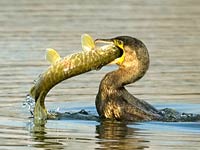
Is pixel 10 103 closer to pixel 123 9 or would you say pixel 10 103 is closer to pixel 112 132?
pixel 112 132

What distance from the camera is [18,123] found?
573 inches

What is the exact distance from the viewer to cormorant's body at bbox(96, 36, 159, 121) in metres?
14.9

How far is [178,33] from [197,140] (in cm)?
1137

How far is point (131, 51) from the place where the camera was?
14875 mm

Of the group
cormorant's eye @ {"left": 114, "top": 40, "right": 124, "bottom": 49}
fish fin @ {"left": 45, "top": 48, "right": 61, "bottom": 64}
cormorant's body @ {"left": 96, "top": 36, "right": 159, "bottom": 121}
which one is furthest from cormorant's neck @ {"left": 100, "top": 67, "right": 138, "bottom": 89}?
fish fin @ {"left": 45, "top": 48, "right": 61, "bottom": 64}

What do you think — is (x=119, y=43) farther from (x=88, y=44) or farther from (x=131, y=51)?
(x=88, y=44)

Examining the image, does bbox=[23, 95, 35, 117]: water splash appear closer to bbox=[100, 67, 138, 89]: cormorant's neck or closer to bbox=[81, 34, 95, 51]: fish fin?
bbox=[100, 67, 138, 89]: cormorant's neck

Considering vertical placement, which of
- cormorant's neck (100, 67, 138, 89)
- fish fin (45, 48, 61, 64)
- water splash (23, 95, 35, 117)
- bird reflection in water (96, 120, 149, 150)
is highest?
fish fin (45, 48, 61, 64)

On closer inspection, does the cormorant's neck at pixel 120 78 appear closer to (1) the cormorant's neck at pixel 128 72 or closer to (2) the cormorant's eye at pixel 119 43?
(1) the cormorant's neck at pixel 128 72

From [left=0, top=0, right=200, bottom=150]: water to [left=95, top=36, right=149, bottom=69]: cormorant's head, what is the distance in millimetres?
853

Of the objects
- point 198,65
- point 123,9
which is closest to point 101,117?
point 198,65

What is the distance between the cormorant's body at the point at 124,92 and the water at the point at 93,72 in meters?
0.26

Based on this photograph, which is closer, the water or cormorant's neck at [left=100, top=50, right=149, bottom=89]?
the water

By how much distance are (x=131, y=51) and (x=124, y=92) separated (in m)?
0.61
